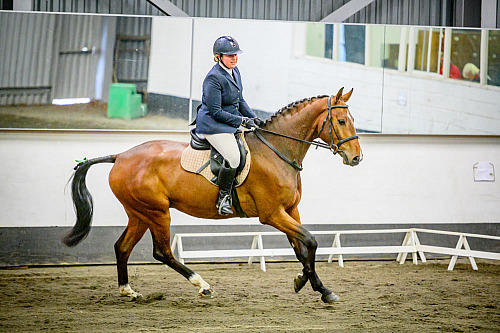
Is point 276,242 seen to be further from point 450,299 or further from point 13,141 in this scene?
point 13,141

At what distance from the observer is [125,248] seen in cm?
525

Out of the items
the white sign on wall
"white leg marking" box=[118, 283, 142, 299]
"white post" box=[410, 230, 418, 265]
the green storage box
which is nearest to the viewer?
"white leg marking" box=[118, 283, 142, 299]

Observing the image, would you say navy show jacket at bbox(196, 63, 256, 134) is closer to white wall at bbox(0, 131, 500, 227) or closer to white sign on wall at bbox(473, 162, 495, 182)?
white wall at bbox(0, 131, 500, 227)

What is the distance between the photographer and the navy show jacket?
15.8ft

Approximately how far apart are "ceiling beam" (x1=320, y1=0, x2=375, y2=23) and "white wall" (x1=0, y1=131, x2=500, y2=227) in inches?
68.4

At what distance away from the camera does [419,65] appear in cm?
769

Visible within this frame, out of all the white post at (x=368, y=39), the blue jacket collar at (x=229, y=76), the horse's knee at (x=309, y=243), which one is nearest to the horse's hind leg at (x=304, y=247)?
the horse's knee at (x=309, y=243)

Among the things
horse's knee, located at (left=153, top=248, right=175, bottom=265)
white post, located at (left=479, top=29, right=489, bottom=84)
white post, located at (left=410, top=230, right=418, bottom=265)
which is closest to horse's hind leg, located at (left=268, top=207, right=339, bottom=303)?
horse's knee, located at (left=153, top=248, right=175, bottom=265)

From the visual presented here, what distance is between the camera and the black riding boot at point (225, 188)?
15.8ft

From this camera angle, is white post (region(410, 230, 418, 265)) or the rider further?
white post (region(410, 230, 418, 265))

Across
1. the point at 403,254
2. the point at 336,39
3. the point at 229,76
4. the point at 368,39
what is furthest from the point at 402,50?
the point at 229,76

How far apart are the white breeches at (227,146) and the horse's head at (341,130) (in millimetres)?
727

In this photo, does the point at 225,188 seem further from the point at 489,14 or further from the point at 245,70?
the point at 489,14

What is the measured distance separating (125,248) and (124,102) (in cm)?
250
